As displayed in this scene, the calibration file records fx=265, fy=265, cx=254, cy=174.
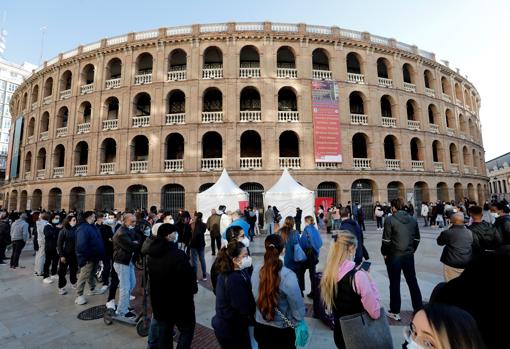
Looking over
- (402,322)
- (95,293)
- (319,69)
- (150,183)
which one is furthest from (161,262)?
(319,69)

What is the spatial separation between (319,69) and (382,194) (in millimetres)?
12708

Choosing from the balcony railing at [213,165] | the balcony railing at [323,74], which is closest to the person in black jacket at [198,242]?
the balcony railing at [213,165]

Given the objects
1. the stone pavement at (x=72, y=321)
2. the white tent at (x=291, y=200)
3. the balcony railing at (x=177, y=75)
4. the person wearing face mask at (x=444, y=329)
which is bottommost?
the stone pavement at (x=72, y=321)

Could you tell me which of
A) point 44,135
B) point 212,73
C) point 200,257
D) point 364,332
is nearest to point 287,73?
point 212,73

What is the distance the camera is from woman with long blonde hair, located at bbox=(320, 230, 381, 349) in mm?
2508

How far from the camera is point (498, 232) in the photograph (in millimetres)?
5090

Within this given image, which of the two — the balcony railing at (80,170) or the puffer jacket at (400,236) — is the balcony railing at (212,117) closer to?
the balcony railing at (80,170)

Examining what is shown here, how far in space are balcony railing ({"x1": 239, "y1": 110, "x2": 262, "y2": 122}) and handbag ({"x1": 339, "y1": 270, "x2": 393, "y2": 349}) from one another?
64.6 ft

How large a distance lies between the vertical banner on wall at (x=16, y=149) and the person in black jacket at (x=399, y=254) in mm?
36459

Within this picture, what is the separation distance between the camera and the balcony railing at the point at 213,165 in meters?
21.0

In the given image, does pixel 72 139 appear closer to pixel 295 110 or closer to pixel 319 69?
pixel 295 110

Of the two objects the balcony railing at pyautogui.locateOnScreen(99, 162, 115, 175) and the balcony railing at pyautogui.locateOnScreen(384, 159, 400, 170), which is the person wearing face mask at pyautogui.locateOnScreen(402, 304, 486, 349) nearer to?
the balcony railing at pyautogui.locateOnScreen(384, 159, 400, 170)

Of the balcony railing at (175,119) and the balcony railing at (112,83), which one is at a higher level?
the balcony railing at (112,83)

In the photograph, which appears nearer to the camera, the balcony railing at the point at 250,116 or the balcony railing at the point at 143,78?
the balcony railing at the point at 250,116
